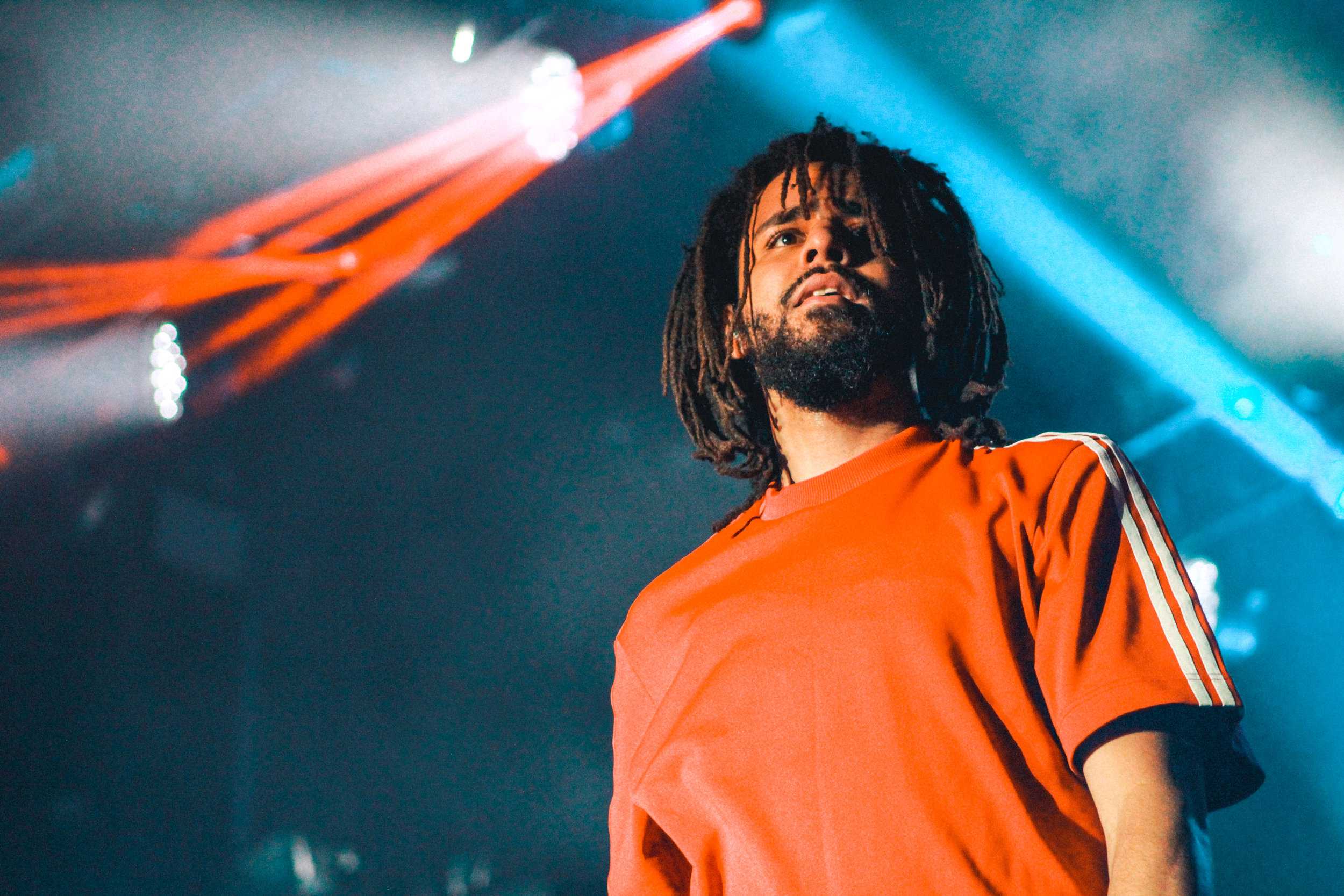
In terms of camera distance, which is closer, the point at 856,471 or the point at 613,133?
the point at 856,471

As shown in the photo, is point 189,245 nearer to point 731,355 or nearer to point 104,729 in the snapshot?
point 104,729

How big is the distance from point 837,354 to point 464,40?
3960 millimetres

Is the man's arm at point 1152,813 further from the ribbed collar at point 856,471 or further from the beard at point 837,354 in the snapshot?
the beard at point 837,354

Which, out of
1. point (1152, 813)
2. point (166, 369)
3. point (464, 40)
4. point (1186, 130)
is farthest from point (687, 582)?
point (166, 369)

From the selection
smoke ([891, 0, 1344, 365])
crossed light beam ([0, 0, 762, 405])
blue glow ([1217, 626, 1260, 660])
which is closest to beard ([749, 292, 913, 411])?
smoke ([891, 0, 1344, 365])

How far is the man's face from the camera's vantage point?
156 centimetres

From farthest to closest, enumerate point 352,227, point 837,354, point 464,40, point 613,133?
point 352,227 < point 613,133 < point 464,40 < point 837,354

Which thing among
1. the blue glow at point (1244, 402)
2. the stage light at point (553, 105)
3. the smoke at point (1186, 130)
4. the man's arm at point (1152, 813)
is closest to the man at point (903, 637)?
the man's arm at point (1152, 813)

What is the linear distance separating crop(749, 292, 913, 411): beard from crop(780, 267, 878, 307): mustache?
0.10ft

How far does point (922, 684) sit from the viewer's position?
1.14m

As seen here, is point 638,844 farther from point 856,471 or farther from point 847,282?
point 847,282

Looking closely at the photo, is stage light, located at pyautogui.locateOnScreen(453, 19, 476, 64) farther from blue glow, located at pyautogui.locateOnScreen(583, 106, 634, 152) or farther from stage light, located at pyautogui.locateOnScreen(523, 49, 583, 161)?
blue glow, located at pyautogui.locateOnScreen(583, 106, 634, 152)

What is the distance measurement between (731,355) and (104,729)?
4.37 meters

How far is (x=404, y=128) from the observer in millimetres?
5086
